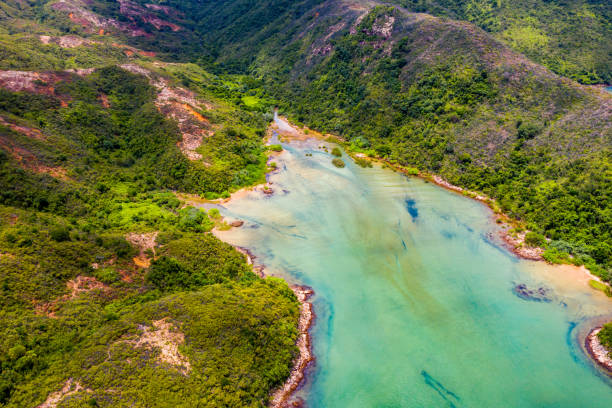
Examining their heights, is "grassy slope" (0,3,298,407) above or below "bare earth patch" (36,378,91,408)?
above

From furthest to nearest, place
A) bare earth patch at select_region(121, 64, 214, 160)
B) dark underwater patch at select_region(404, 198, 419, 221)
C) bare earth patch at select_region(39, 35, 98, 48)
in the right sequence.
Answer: bare earth patch at select_region(39, 35, 98, 48)
bare earth patch at select_region(121, 64, 214, 160)
dark underwater patch at select_region(404, 198, 419, 221)

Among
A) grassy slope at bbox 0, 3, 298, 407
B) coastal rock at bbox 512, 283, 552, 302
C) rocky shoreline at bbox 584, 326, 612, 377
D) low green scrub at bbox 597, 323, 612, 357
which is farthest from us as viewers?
coastal rock at bbox 512, 283, 552, 302

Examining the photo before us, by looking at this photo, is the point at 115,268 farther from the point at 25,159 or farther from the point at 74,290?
the point at 25,159

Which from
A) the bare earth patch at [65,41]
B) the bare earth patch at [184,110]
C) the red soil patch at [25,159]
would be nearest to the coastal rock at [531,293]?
the bare earth patch at [184,110]

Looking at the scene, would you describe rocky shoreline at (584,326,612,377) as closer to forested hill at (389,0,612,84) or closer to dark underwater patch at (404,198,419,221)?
dark underwater patch at (404,198,419,221)

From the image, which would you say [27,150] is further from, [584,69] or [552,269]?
[584,69]

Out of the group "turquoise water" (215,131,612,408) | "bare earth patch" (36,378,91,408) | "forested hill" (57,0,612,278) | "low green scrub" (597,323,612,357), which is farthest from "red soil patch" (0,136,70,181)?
"low green scrub" (597,323,612,357)

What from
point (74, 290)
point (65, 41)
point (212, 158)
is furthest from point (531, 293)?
point (65, 41)

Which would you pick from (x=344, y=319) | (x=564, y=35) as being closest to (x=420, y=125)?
(x=344, y=319)
